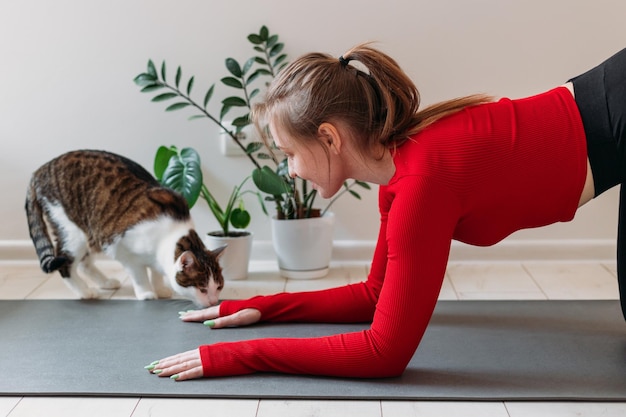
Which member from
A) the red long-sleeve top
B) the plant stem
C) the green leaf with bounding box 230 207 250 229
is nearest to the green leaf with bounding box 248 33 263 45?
the plant stem

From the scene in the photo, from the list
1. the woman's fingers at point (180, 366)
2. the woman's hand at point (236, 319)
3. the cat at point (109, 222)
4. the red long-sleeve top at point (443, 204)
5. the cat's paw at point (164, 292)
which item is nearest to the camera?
the red long-sleeve top at point (443, 204)

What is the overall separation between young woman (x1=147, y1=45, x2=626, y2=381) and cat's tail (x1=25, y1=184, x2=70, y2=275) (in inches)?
29.1

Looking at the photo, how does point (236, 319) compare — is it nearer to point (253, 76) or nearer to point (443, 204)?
point (443, 204)

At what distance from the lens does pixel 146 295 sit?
7.86 feet

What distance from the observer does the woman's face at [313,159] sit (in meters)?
1.70

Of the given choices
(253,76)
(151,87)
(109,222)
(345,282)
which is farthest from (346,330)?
(151,87)

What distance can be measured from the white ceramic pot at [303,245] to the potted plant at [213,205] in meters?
0.10

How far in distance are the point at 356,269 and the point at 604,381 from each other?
3.70 feet

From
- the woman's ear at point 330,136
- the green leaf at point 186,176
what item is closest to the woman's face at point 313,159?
the woman's ear at point 330,136

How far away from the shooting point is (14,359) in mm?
1907

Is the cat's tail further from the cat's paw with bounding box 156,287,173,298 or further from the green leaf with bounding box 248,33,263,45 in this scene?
the green leaf with bounding box 248,33,263,45

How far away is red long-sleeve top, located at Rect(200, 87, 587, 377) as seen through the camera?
1.62 metres

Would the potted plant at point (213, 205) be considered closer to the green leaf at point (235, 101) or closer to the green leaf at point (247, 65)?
the green leaf at point (235, 101)

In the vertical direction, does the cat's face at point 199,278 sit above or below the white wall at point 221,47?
below
